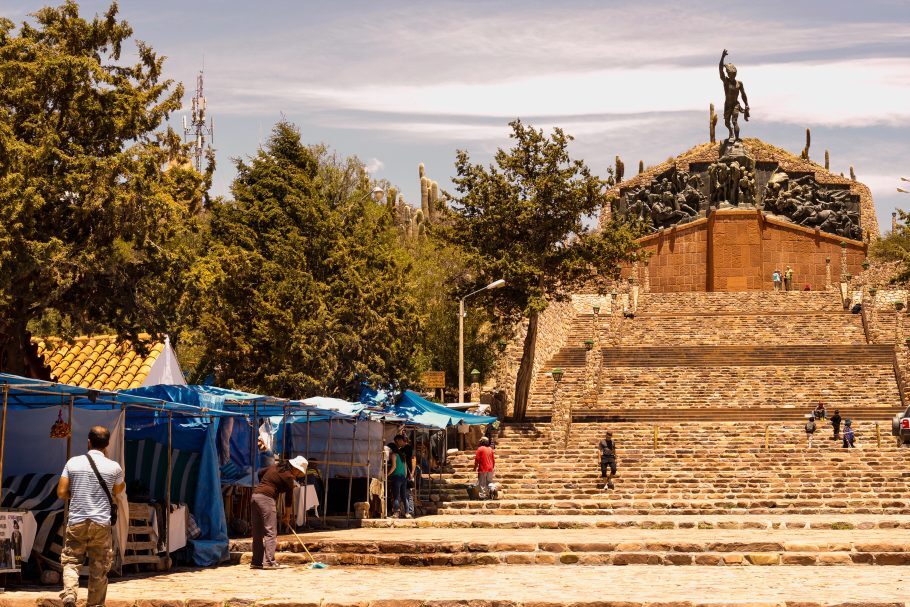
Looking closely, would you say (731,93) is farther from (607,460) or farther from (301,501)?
(301,501)

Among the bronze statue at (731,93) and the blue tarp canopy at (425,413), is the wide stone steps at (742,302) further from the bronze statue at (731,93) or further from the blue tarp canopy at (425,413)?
the blue tarp canopy at (425,413)

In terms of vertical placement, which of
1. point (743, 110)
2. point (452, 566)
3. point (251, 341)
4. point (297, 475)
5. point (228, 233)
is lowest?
point (452, 566)

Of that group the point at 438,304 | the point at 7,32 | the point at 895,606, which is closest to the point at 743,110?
the point at 438,304

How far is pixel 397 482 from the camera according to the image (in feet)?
78.2

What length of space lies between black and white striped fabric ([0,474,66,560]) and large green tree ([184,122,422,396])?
14235 millimetres

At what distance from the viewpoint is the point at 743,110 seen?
6994 centimetres

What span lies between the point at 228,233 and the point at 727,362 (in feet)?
63.0

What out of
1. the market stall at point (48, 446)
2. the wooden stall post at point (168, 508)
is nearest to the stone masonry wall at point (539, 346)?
the wooden stall post at point (168, 508)

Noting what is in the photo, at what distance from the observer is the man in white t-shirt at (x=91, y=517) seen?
11.1 metres

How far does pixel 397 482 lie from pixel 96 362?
250 inches

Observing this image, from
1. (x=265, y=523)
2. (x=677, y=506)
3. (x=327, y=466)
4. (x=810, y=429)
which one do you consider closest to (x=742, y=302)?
(x=810, y=429)

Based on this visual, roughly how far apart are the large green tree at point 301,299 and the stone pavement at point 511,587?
572 inches

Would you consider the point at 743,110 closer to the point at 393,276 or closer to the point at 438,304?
the point at 438,304

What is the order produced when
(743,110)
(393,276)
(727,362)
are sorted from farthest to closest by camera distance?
(743,110), (727,362), (393,276)
